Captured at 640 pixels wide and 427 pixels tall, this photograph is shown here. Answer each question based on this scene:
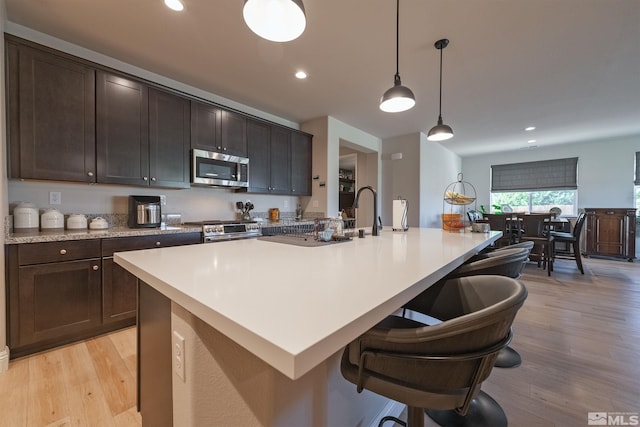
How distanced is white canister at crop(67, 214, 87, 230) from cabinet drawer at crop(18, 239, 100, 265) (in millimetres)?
413

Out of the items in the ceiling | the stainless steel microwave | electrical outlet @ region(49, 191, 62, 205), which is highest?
the ceiling

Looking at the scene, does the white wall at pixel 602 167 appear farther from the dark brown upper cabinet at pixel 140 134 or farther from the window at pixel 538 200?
the dark brown upper cabinet at pixel 140 134

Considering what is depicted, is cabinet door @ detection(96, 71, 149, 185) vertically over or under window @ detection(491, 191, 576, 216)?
over

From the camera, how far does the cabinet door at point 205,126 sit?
114 inches

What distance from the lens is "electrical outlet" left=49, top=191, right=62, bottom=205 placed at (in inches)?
89.0

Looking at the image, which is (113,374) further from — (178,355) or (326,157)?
(326,157)

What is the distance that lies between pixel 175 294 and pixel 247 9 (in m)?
1.18

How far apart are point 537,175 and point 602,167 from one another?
107 cm

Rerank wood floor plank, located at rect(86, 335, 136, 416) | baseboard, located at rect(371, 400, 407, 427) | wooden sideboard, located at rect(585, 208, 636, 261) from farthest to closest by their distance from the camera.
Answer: wooden sideboard, located at rect(585, 208, 636, 261) → wood floor plank, located at rect(86, 335, 136, 416) → baseboard, located at rect(371, 400, 407, 427)

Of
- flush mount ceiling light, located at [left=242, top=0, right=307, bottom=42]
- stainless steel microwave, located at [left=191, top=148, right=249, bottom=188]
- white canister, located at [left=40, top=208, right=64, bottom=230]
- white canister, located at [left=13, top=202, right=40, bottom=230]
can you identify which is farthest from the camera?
stainless steel microwave, located at [left=191, top=148, right=249, bottom=188]

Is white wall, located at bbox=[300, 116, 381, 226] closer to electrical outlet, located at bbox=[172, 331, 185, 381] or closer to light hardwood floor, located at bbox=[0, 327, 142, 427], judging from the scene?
light hardwood floor, located at bbox=[0, 327, 142, 427]

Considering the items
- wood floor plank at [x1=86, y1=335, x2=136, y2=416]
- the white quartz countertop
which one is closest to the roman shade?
the white quartz countertop

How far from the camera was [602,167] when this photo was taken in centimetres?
557

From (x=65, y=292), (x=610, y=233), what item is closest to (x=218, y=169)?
(x=65, y=292)
